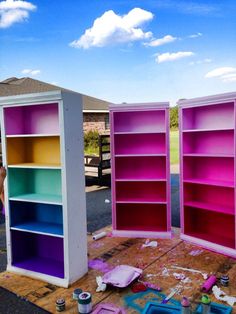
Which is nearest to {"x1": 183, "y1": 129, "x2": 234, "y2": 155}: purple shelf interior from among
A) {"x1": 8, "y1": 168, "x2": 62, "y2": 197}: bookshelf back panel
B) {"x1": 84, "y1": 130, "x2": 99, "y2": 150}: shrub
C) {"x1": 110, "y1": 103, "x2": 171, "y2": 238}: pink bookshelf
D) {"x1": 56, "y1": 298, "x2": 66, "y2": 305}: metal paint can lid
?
{"x1": 110, "y1": 103, "x2": 171, "y2": 238}: pink bookshelf

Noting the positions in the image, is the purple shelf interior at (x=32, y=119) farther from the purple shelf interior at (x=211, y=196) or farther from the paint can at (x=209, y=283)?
the paint can at (x=209, y=283)

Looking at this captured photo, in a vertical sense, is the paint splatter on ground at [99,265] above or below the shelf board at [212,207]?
below

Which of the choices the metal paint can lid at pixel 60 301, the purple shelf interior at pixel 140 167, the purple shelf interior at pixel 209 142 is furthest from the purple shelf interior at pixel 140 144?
the metal paint can lid at pixel 60 301

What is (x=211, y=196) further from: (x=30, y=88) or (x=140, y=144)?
(x=30, y=88)

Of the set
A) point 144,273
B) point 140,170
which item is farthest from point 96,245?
point 140,170

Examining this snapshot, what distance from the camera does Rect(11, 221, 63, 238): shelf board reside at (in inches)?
121

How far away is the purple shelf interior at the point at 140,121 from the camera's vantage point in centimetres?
432

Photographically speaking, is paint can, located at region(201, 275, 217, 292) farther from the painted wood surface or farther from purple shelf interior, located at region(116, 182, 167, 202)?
purple shelf interior, located at region(116, 182, 167, 202)

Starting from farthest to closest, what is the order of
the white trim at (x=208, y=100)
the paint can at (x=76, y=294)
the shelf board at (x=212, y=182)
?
the shelf board at (x=212, y=182) < the white trim at (x=208, y=100) < the paint can at (x=76, y=294)

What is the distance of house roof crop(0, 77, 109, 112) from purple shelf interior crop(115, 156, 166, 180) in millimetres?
9784

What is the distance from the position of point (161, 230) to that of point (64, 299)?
6.45 feet

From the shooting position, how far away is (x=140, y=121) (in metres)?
4.40

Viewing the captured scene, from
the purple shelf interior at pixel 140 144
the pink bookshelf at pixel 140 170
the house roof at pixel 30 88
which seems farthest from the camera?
the house roof at pixel 30 88

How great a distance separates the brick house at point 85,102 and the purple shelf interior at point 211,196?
11064mm
